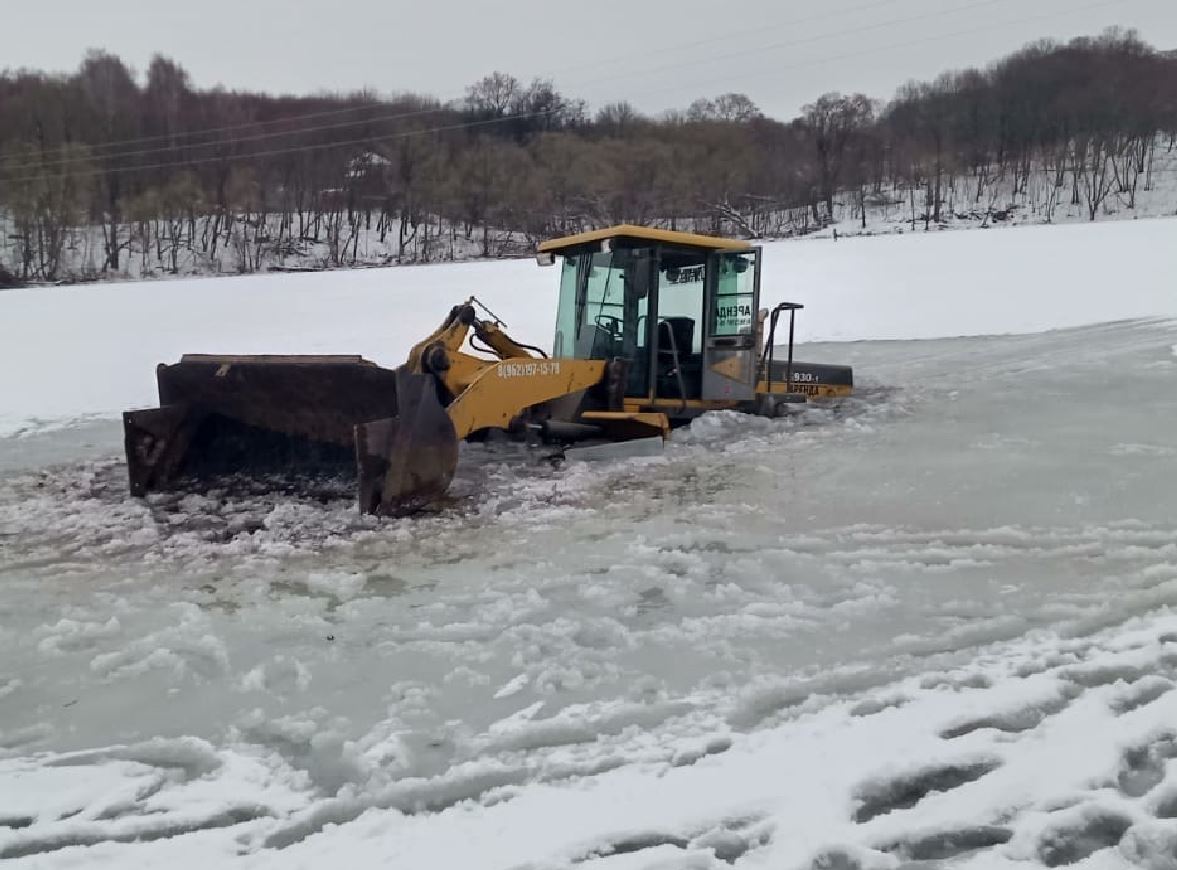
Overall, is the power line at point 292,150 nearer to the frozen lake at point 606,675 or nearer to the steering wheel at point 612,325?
the steering wheel at point 612,325

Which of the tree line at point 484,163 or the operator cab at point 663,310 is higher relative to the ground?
the tree line at point 484,163

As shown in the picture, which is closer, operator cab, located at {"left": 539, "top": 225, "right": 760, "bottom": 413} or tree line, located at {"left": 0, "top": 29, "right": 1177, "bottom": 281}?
operator cab, located at {"left": 539, "top": 225, "right": 760, "bottom": 413}

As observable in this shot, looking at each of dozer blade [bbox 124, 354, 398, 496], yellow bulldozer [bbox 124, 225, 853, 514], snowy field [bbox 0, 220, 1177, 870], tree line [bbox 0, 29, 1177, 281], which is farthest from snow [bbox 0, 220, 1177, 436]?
tree line [bbox 0, 29, 1177, 281]

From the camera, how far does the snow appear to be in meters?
16.2

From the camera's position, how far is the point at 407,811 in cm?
310

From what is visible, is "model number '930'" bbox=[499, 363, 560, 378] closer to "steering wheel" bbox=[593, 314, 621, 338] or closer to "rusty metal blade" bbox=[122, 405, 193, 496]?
"steering wheel" bbox=[593, 314, 621, 338]

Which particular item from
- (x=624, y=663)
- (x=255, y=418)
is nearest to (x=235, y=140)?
(x=255, y=418)

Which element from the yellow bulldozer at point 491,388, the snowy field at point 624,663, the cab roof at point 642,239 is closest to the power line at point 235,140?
the snowy field at point 624,663

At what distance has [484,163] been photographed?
2552 inches

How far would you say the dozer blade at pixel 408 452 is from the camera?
632 centimetres

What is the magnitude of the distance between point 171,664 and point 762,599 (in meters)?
2.69

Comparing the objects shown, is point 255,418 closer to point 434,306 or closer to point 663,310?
point 663,310

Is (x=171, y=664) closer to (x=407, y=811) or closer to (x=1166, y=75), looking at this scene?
(x=407, y=811)

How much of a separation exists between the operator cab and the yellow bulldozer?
13 millimetres
